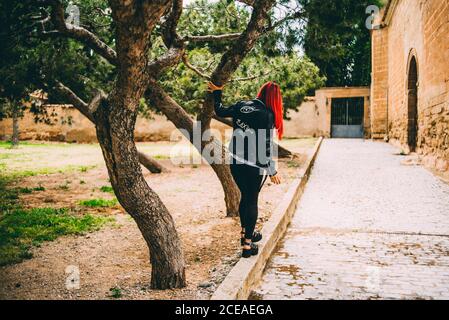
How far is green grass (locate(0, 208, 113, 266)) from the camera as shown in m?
5.00

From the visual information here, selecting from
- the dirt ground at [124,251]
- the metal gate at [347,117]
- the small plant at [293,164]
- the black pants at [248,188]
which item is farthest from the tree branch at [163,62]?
the metal gate at [347,117]

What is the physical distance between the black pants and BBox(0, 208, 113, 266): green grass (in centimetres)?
259

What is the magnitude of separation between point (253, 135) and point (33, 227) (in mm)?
3709

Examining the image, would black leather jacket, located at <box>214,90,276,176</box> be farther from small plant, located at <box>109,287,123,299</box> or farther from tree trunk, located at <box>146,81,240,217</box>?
tree trunk, located at <box>146,81,240,217</box>

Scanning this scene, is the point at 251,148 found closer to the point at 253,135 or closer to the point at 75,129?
the point at 253,135

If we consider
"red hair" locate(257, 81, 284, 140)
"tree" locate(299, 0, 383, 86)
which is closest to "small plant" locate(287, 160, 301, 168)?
"tree" locate(299, 0, 383, 86)

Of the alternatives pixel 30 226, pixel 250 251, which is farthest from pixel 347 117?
pixel 250 251

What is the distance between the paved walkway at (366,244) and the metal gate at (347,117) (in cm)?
1729

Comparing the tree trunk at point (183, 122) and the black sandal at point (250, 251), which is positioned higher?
the tree trunk at point (183, 122)

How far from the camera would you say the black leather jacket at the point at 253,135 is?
417 centimetres

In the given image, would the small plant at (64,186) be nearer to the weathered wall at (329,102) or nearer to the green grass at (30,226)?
the green grass at (30,226)
